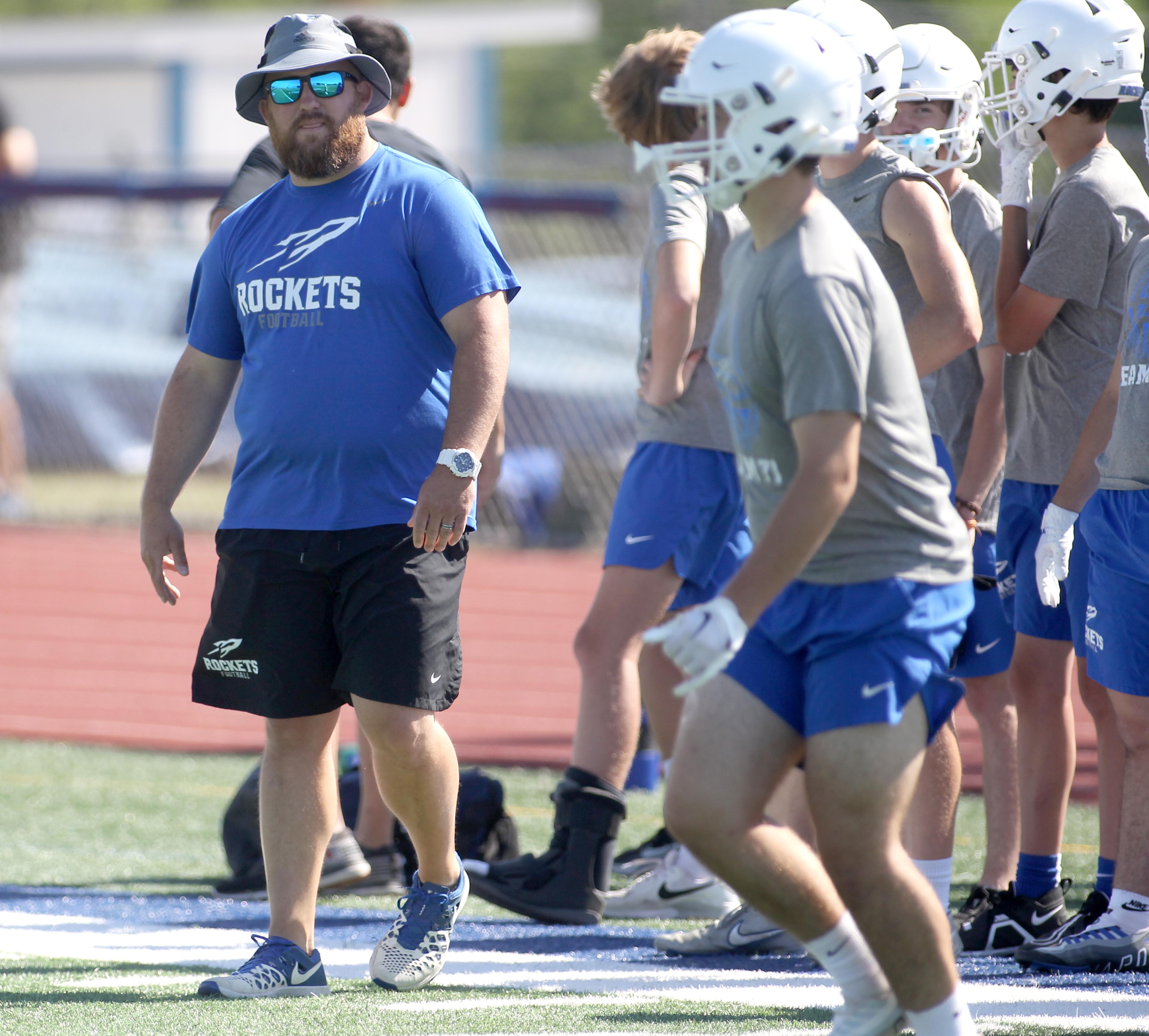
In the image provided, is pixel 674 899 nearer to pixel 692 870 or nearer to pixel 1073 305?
pixel 692 870

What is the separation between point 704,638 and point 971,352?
2137mm

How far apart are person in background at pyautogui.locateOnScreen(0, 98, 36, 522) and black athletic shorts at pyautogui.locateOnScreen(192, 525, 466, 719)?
1003cm

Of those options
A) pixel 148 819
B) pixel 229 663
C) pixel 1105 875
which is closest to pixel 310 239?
pixel 229 663

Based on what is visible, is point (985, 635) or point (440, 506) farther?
point (985, 635)

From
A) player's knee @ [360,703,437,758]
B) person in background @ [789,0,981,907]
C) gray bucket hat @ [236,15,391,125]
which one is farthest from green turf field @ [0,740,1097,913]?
gray bucket hat @ [236,15,391,125]

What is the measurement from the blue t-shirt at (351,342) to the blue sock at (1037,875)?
1.72m

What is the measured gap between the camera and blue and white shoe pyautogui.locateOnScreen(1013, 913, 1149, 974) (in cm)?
409

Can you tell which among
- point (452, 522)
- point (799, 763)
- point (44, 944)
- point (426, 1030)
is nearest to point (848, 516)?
point (799, 763)

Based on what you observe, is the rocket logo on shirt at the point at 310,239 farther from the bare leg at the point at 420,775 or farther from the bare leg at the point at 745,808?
the bare leg at the point at 745,808

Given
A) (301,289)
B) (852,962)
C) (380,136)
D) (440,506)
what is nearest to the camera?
(852,962)

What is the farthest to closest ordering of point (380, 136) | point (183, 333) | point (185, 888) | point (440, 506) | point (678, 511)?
point (183, 333), point (185, 888), point (380, 136), point (678, 511), point (440, 506)

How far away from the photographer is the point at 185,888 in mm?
5328

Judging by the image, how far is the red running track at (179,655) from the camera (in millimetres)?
8016

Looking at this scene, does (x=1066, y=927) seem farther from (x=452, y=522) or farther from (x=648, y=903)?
(x=452, y=522)
